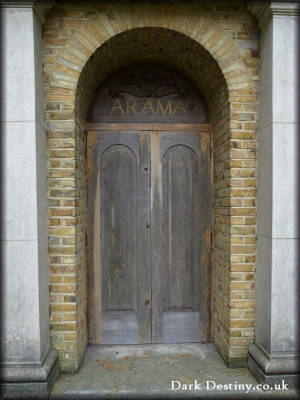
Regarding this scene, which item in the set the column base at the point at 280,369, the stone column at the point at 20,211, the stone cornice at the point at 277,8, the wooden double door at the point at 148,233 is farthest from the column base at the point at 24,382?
the stone cornice at the point at 277,8

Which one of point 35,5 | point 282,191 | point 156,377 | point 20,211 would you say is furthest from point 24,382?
point 35,5

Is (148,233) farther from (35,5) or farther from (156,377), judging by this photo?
(35,5)

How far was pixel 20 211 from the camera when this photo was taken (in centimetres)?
236

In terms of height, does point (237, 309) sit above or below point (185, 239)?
below

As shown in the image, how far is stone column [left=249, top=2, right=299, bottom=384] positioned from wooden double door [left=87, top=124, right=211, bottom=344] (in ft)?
2.95

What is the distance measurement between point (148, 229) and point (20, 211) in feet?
4.54

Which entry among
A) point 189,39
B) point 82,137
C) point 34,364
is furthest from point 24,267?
point 189,39

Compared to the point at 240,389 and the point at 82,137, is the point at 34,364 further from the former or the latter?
the point at 82,137

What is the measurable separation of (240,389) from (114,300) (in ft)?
4.87

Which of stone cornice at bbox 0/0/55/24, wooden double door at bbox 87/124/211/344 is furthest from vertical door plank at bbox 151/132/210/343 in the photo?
stone cornice at bbox 0/0/55/24

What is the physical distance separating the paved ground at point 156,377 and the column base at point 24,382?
0.16 meters

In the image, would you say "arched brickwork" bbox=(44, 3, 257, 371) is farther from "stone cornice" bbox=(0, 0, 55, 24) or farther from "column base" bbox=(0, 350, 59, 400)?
"column base" bbox=(0, 350, 59, 400)

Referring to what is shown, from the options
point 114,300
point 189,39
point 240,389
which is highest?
point 189,39

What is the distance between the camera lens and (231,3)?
8.56 feet
